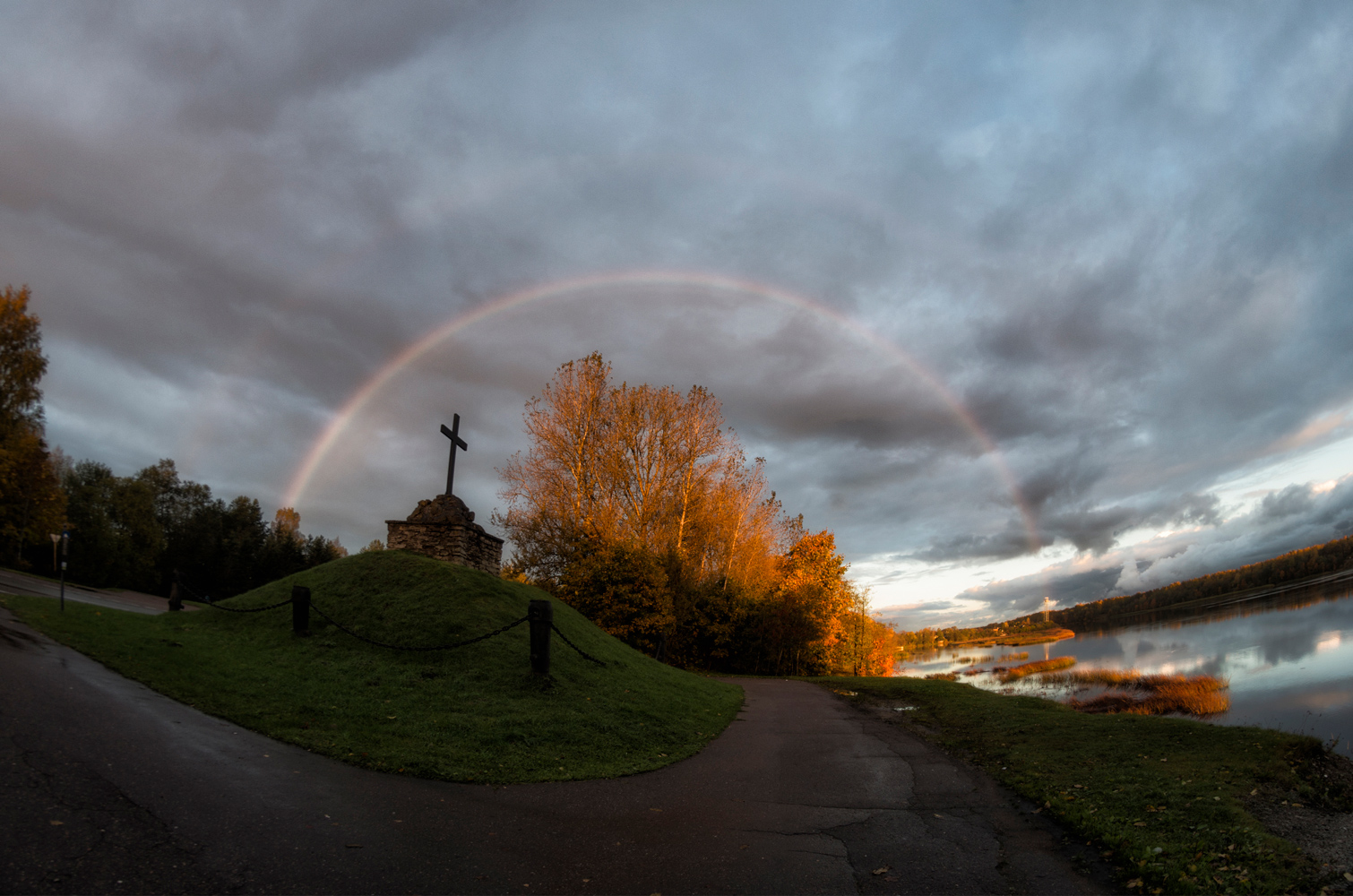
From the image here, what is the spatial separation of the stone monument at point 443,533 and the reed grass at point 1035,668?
29.0m

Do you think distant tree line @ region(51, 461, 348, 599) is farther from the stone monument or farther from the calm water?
the calm water

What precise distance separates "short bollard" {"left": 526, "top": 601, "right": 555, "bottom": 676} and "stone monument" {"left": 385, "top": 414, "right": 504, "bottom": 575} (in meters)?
7.99

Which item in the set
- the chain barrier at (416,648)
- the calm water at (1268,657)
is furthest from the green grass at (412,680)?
the calm water at (1268,657)

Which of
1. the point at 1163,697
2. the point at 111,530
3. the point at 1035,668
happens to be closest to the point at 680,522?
the point at 1163,697

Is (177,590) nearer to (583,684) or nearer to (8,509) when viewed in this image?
(583,684)

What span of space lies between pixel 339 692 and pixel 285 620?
17.8 feet

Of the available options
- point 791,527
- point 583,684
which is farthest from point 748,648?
point 583,684

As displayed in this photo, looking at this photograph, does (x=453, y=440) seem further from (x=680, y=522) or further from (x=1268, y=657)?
(x=1268, y=657)

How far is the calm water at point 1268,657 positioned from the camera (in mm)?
17344

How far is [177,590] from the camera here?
1767cm

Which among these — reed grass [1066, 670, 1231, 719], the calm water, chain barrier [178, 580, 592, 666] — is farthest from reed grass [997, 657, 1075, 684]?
chain barrier [178, 580, 592, 666]

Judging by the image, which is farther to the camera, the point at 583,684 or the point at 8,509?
the point at 8,509

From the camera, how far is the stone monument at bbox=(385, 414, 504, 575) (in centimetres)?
1877

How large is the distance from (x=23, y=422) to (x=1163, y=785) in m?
48.8
